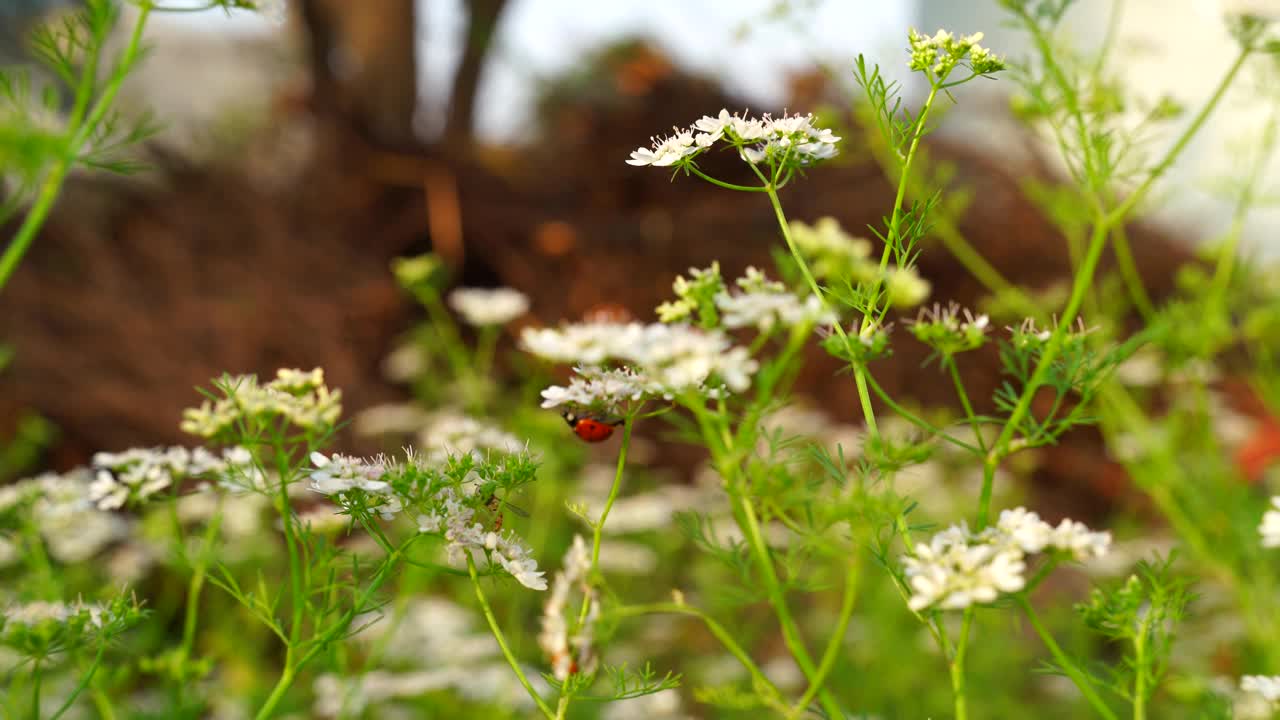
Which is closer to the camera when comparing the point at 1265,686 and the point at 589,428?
the point at 1265,686

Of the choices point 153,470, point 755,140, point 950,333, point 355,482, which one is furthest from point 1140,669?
point 153,470

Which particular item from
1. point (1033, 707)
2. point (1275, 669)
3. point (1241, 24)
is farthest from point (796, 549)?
point (1033, 707)

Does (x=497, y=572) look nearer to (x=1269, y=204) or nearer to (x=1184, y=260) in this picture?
(x=1269, y=204)

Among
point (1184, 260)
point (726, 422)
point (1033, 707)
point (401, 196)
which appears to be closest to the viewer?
point (726, 422)

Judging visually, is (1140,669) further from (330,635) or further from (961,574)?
(330,635)

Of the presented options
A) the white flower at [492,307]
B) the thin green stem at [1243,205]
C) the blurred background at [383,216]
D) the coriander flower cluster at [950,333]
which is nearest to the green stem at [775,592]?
the coriander flower cluster at [950,333]

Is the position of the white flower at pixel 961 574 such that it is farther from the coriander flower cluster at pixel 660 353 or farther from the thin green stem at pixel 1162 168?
the thin green stem at pixel 1162 168

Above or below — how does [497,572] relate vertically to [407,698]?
above
